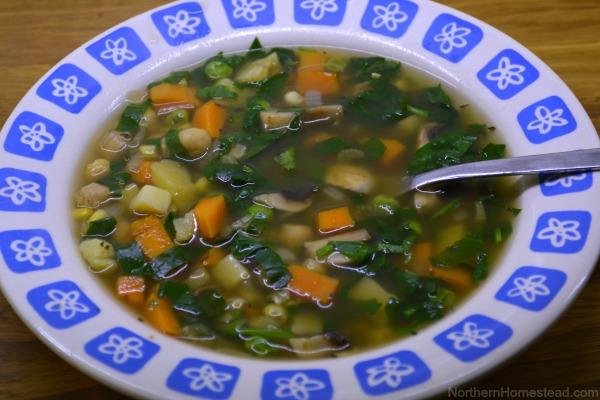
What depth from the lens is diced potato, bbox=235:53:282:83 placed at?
3459mm

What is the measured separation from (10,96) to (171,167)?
111cm

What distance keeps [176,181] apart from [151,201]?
6.7 inches

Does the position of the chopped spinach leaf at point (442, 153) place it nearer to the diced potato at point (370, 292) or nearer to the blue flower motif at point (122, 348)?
the diced potato at point (370, 292)

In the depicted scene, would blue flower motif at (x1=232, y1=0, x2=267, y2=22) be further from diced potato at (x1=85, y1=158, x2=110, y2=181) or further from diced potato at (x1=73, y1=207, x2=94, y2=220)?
diced potato at (x1=73, y1=207, x2=94, y2=220)

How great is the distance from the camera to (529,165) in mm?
2559

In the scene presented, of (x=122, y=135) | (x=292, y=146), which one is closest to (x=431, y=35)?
(x=292, y=146)

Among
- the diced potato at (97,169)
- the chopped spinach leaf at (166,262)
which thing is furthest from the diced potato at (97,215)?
the chopped spinach leaf at (166,262)

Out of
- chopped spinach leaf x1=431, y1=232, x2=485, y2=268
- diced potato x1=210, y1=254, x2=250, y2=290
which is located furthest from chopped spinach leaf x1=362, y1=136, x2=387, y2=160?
diced potato x1=210, y1=254, x2=250, y2=290

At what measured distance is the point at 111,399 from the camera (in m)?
2.22

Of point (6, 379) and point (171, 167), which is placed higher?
point (171, 167)

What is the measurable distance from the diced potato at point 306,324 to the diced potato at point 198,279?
39cm

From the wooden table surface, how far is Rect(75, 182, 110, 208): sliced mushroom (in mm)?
497

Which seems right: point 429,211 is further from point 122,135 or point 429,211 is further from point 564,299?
point 122,135

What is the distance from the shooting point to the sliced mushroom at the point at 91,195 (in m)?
2.80
